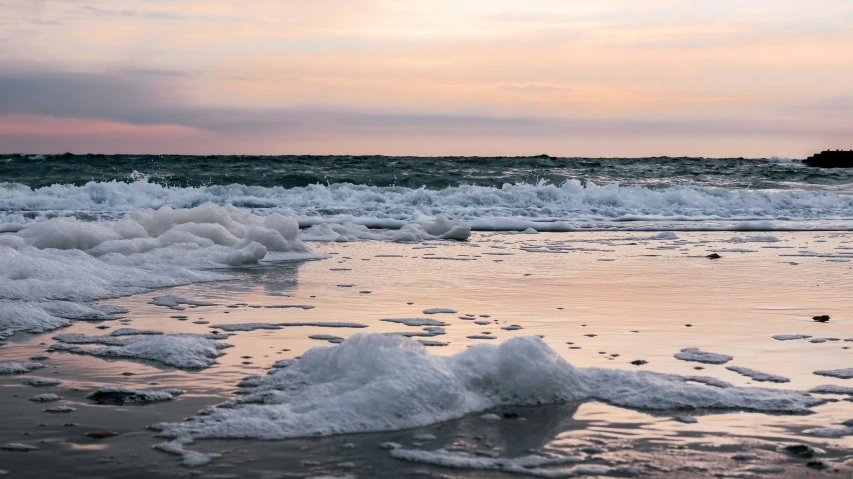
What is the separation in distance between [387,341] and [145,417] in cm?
122

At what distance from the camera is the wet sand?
10.9ft

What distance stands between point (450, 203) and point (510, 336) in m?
16.4

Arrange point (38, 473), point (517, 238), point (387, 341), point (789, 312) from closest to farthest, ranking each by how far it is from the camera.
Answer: point (38, 473) < point (387, 341) < point (789, 312) < point (517, 238)

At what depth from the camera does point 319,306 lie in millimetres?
6867

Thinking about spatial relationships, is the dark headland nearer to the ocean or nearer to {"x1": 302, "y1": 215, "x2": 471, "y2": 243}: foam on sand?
the ocean

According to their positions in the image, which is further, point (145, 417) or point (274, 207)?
point (274, 207)

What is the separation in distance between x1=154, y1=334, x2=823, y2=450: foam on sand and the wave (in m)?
14.1

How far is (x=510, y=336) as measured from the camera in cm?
562

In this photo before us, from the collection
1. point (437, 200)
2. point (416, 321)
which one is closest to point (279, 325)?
point (416, 321)

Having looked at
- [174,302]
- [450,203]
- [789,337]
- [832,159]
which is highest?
→ [832,159]

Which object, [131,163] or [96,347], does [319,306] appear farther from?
[131,163]

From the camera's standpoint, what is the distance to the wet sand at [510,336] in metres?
3.31

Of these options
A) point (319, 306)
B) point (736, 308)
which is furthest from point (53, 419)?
point (736, 308)

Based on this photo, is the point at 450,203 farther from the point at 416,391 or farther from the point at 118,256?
the point at 416,391
